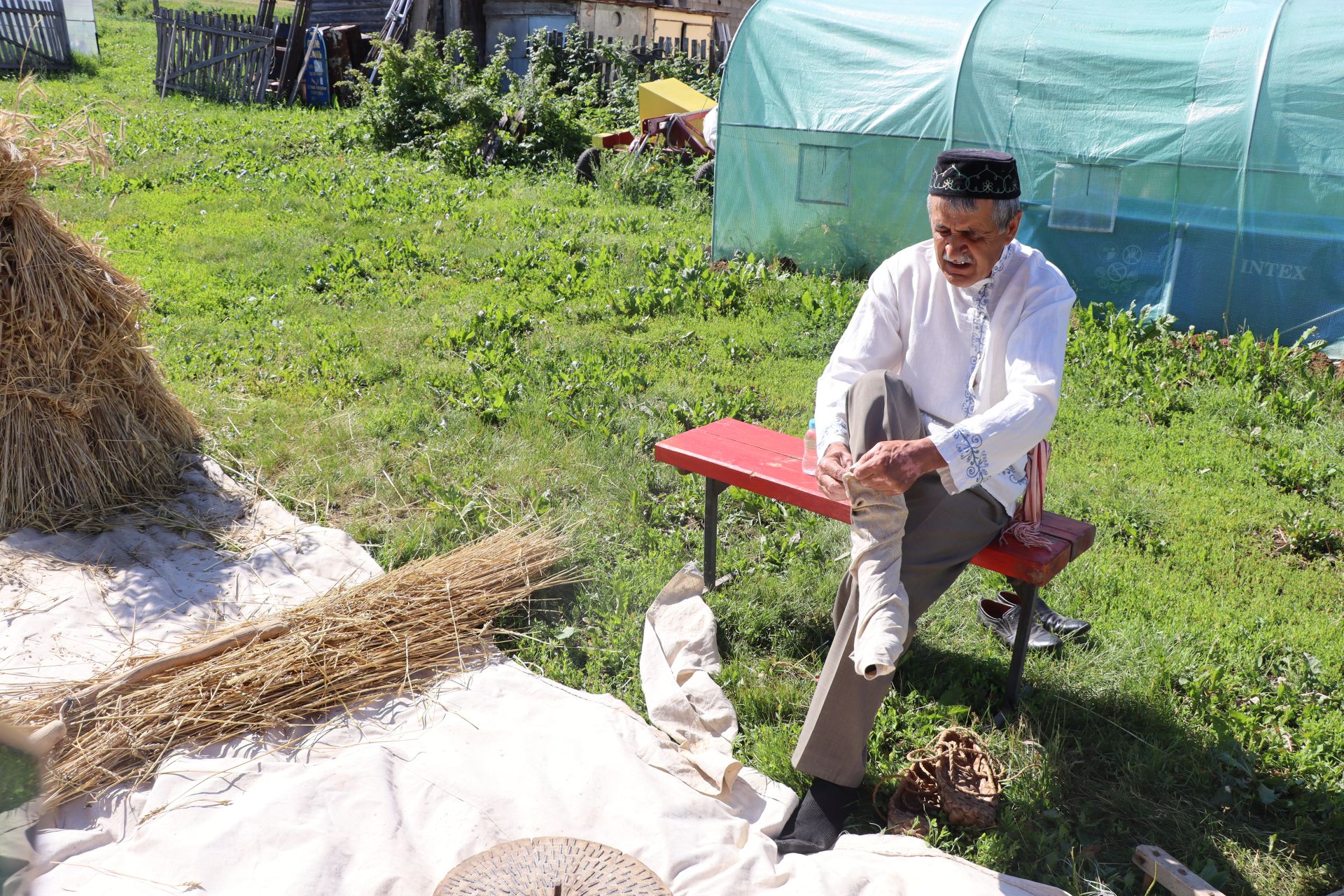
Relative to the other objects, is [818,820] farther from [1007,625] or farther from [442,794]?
[1007,625]

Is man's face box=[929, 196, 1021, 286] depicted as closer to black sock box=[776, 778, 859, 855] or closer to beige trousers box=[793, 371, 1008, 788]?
beige trousers box=[793, 371, 1008, 788]

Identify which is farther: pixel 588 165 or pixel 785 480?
pixel 588 165

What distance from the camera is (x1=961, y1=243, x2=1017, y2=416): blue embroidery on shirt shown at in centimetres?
305

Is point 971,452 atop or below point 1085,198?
below

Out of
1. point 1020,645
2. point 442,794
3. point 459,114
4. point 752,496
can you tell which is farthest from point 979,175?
point 459,114

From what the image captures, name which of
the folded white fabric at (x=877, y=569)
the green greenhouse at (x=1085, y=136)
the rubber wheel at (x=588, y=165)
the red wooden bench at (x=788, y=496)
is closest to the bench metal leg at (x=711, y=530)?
the red wooden bench at (x=788, y=496)

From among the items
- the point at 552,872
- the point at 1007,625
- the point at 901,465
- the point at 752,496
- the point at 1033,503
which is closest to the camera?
the point at 552,872

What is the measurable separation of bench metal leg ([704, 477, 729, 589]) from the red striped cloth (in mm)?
1056

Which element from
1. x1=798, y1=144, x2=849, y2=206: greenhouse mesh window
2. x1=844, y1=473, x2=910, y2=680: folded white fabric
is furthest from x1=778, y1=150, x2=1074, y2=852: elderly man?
x1=798, y1=144, x2=849, y2=206: greenhouse mesh window

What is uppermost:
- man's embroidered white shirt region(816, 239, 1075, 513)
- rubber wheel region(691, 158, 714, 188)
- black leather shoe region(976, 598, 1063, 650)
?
rubber wheel region(691, 158, 714, 188)

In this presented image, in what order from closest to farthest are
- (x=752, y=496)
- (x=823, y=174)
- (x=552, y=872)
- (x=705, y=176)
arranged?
(x=552, y=872)
(x=752, y=496)
(x=823, y=174)
(x=705, y=176)

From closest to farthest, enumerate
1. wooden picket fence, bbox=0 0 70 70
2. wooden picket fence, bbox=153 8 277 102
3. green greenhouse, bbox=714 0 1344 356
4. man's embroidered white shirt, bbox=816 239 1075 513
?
man's embroidered white shirt, bbox=816 239 1075 513, green greenhouse, bbox=714 0 1344 356, wooden picket fence, bbox=153 8 277 102, wooden picket fence, bbox=0 0 70 70

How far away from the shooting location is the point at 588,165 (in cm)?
1076

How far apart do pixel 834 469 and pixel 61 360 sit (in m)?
3.11
